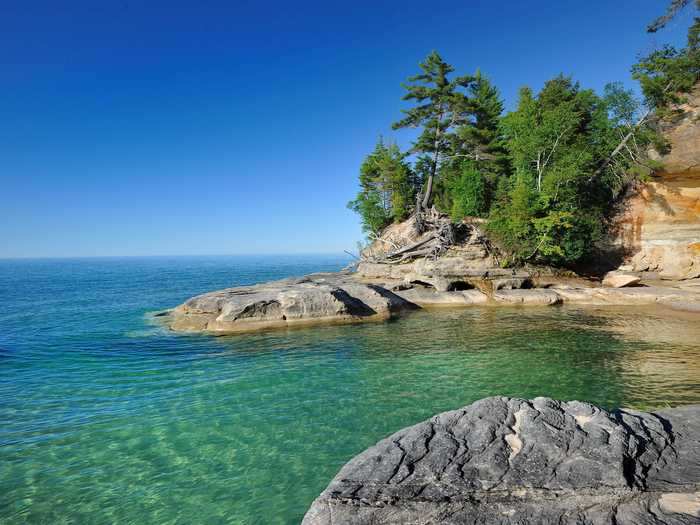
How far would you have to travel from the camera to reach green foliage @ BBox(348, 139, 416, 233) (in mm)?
36625

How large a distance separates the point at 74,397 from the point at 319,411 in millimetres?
7332

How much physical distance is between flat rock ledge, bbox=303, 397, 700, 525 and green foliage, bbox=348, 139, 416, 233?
3237 cm

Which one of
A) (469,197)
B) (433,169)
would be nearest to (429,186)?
(433,169)

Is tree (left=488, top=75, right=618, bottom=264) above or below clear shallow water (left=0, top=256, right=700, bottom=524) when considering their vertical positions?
above

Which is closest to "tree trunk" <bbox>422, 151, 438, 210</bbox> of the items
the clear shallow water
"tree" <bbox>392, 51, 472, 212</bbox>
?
"tree" <bbox>392, 51, 472, 212</bbox>

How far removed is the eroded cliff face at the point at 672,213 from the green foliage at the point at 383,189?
Answer: 1931 cm

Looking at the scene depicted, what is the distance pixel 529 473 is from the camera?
4328 mm

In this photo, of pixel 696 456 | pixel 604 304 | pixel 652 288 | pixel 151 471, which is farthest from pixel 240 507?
pixel 652 288

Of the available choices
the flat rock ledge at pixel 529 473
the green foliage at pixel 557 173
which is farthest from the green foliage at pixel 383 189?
the flat rock ledge at pixel 529 473

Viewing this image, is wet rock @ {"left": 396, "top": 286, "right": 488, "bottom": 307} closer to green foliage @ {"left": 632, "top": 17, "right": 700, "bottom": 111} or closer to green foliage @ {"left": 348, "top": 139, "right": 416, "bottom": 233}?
green foliage @ {"left": 348, "top": 139, "right": 416, "bottom": 233}

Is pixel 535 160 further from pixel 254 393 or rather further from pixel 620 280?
pixel 254 393

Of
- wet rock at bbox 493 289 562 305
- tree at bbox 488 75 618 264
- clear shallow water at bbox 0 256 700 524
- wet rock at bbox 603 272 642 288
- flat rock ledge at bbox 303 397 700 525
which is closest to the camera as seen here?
flat rock ledge at bbox 303 397 700 525

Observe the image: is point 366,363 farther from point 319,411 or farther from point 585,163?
point 585,163

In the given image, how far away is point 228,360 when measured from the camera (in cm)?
1362
